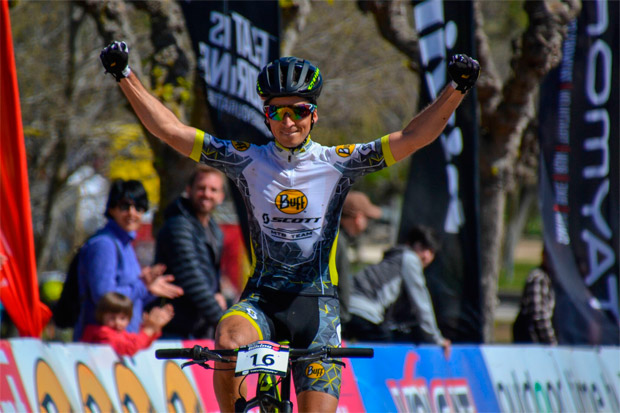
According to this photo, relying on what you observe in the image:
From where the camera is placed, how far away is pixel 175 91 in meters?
9.17

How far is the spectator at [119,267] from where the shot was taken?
6.67 metres

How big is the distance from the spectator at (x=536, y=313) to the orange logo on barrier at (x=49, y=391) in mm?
4583

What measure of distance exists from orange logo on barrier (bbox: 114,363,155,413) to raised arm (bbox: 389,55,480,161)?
110 inches

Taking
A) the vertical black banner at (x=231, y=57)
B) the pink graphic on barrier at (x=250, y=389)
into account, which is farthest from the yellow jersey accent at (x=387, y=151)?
the vertical black banner at (x=231, y=57)

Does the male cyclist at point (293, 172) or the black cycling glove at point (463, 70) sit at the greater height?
the black cycling glove at point (463, 70)

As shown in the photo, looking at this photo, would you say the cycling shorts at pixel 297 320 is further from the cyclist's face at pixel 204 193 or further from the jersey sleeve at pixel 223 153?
the cyclist's face at pixel 204 193

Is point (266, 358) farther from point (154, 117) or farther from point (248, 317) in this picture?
point (154, 117)

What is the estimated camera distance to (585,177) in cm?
956

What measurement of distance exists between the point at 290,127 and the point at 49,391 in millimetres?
2691

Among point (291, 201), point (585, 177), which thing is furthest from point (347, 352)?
point (585, 177)

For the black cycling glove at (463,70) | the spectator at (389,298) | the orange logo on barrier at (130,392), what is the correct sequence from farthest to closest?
the spectator at (389,298) → the orange logo on barrier at (130,392) → the black cycling glove at (463,70)

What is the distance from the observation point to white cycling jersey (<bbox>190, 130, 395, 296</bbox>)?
465 cm

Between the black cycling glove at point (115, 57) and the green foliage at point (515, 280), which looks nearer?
the black cycling glove at point (115, 57)

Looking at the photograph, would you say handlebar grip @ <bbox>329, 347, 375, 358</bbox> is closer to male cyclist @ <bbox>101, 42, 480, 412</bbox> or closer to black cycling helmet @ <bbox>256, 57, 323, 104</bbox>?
male cyclist @ <bbox>101, 42, 480, 412</bbox>
